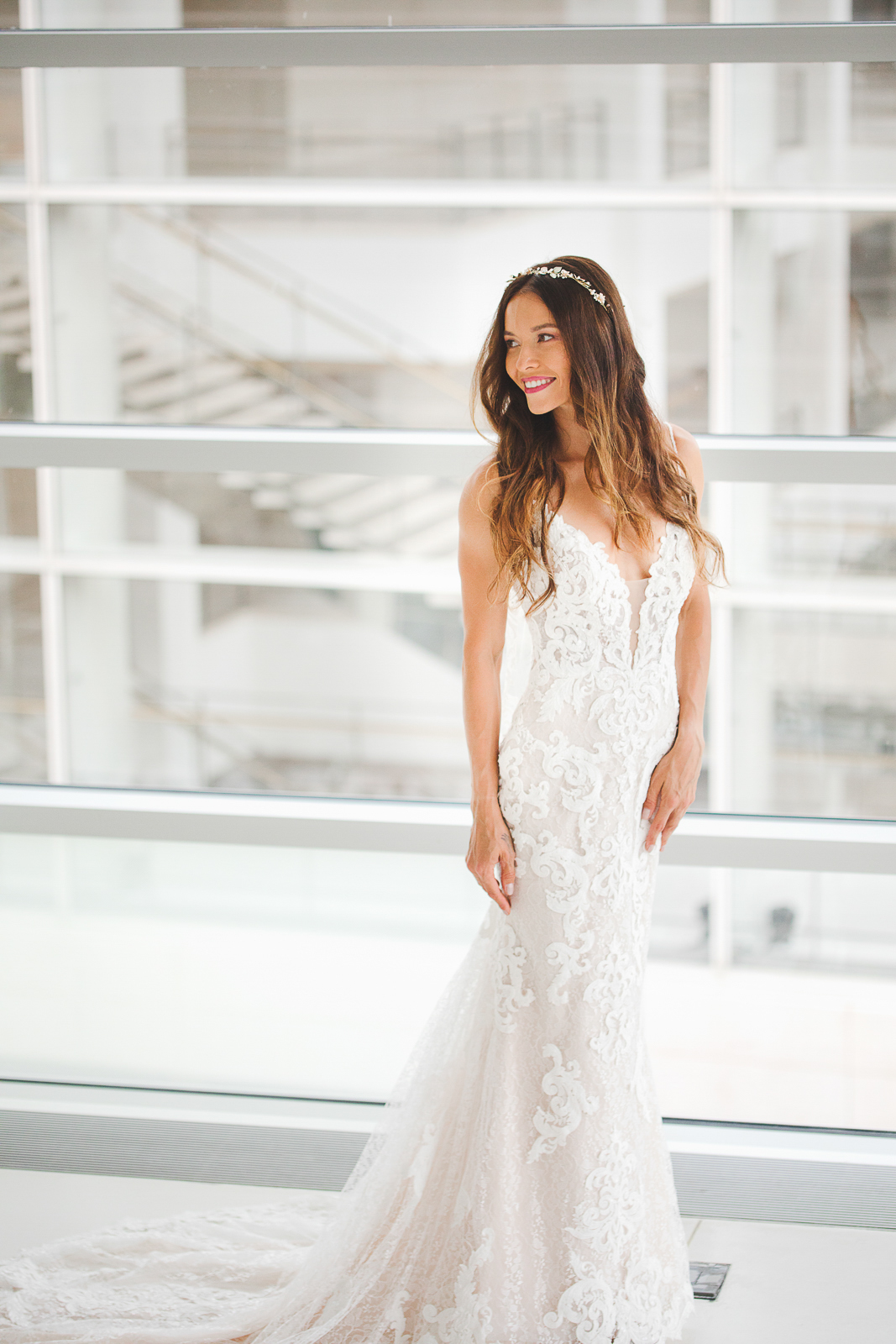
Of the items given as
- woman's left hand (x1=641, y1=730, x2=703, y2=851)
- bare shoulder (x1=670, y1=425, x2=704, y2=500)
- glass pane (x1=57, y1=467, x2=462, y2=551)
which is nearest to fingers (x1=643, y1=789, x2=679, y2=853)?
woman's left hand (x1=641, y1=730, x2=703, y2=851)

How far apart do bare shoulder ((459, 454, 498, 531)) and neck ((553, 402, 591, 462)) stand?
0.11 meters

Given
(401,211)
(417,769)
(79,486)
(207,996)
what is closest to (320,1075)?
(207,996)

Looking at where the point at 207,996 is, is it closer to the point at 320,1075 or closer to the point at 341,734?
A: the point at 320,1075

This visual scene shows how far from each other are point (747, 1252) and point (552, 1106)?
0.68 metres

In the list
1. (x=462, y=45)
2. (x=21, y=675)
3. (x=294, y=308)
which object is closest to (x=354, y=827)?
(x=462, y=45)

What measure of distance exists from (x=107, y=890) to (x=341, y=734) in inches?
52.5

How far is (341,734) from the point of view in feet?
17.3

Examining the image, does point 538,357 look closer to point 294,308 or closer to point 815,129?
point 815,129

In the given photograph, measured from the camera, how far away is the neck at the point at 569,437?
1.71 metres

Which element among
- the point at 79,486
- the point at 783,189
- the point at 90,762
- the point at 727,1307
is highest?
the point at 783,189

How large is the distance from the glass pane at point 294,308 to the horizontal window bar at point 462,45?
187 cm

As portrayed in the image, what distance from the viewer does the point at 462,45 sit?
6.79ft

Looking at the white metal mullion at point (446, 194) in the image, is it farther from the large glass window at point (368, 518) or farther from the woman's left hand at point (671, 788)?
the woman's left hand at point (671, 788)

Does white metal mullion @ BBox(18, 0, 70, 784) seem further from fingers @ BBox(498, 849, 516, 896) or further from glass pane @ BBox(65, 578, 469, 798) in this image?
fingers @ BBox(498, 849, 516, 896)
